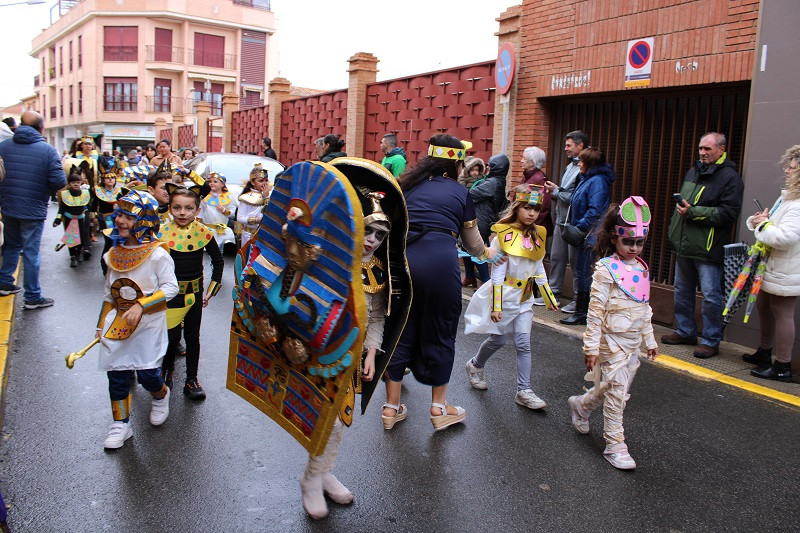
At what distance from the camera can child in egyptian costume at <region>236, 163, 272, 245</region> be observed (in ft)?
23.0

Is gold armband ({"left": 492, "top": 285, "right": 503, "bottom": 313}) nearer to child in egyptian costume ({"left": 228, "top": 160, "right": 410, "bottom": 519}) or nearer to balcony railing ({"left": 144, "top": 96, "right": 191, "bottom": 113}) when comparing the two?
child in egyptian costume ({"left": 228, "top": 160, "right": 410, "bottom": 519})

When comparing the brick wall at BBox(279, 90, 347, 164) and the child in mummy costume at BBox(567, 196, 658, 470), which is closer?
the child in mummy costume at BBox(567, 196, 658, 470)

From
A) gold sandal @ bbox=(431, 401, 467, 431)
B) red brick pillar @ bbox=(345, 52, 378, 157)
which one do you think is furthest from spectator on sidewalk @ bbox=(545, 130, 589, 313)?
red brick pillar @ bbox=(345, 52, 378, 157)

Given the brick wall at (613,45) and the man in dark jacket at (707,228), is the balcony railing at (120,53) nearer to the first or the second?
the brick wall at (613,45)

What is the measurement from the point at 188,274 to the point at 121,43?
173ft

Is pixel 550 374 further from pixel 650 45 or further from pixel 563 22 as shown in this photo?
pixel 563 22

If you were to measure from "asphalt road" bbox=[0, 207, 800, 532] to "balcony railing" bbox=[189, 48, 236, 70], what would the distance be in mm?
50385

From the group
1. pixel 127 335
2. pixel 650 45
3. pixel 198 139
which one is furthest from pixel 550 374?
pixel 198 139

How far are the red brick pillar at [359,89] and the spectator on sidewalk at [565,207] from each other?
24.4 feet

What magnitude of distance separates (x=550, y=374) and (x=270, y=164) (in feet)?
27.8

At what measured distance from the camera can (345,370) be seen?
2814 mm

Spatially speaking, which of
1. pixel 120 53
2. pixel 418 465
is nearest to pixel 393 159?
pixel 418 465

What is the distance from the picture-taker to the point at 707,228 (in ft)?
21.8

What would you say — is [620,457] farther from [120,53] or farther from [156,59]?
[120,53]
